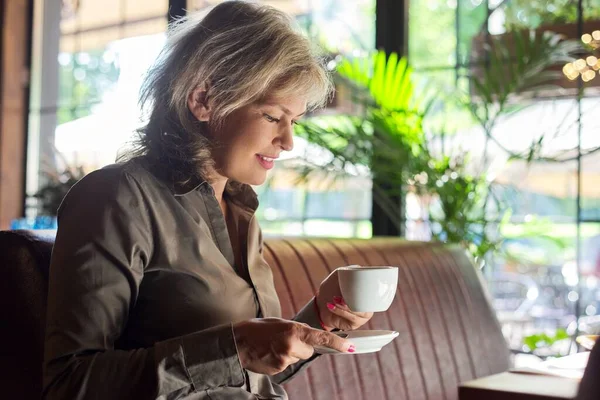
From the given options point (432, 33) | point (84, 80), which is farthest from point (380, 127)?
point (84, 80)

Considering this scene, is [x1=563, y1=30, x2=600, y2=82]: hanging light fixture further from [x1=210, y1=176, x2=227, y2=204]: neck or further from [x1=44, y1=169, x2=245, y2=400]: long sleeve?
[x1=44, y1=169, x2=245, y2=400]: long sleeve

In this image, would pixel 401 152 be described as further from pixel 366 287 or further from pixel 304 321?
pixel 366 287

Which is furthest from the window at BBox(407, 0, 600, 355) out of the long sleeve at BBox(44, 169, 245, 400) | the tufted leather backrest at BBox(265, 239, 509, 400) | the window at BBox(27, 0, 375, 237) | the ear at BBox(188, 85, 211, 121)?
the long sleeve at BBox(44, 169, 245, 400)

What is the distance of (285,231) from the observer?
461cm

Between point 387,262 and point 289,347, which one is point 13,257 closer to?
point 289,347

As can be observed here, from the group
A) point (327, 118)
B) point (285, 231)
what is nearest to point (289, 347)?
point (327, 118)

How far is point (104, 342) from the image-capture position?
132cm

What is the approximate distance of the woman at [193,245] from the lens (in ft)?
4.25

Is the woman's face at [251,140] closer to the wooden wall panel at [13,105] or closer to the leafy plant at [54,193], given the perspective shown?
the leafy plant at [54,193]

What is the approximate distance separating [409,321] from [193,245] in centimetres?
125

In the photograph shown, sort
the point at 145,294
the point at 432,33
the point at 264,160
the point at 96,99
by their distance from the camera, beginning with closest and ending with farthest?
the point at 145,294
the point at 264,160
the point at 432,33
the point at 96,99

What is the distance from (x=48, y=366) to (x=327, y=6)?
3.40 metres

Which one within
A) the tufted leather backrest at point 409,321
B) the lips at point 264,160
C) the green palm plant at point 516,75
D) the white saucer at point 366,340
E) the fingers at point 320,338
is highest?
the green palm plant at point 516,75

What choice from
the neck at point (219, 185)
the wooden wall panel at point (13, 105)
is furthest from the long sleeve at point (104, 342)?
the wooden wall panel at point (13, 105)
